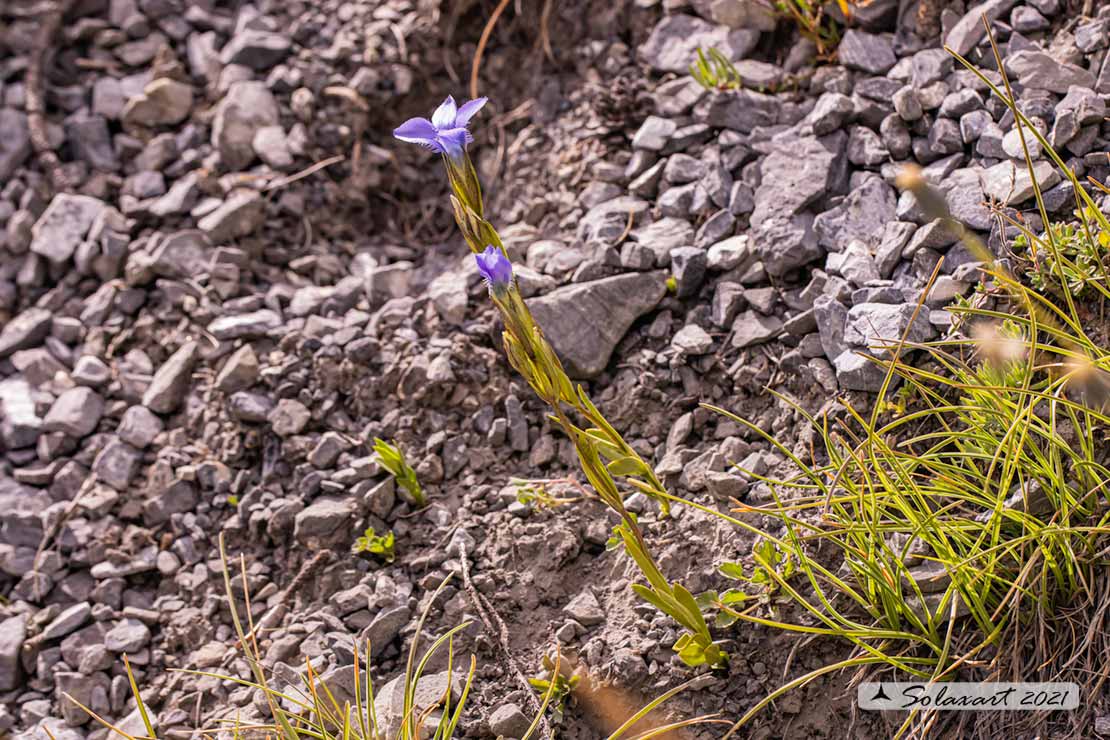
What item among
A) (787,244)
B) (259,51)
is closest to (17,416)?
(259,51)

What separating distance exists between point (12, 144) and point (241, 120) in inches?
36.0

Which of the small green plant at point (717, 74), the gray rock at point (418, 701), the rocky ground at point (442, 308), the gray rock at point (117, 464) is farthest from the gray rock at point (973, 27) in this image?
the gray rock at point (117, 464)

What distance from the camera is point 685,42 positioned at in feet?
9.76

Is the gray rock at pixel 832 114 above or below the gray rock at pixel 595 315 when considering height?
above

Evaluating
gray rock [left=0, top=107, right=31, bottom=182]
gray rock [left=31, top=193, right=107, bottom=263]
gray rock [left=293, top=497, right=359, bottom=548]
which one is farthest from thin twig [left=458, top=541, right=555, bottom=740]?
gray rock [left=0, top=107, right=31, bottom=182]

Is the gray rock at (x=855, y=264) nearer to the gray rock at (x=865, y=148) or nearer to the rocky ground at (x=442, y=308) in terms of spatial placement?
the rocky ground at (x=442, y=308)

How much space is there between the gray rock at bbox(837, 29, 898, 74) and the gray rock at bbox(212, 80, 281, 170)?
1.92 m

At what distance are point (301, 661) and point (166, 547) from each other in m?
0.64

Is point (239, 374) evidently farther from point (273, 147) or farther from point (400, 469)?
point (273, 147)

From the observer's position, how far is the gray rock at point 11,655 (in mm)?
2391

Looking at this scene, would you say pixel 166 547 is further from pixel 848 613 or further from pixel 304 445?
pixel 848 613

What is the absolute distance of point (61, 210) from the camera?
10.8 feet

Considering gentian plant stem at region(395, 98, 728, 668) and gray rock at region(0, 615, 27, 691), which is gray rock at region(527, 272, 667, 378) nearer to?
gentian plant stem at region(395, 98, 728, 668)

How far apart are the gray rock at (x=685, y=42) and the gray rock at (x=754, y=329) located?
36.9 inches
